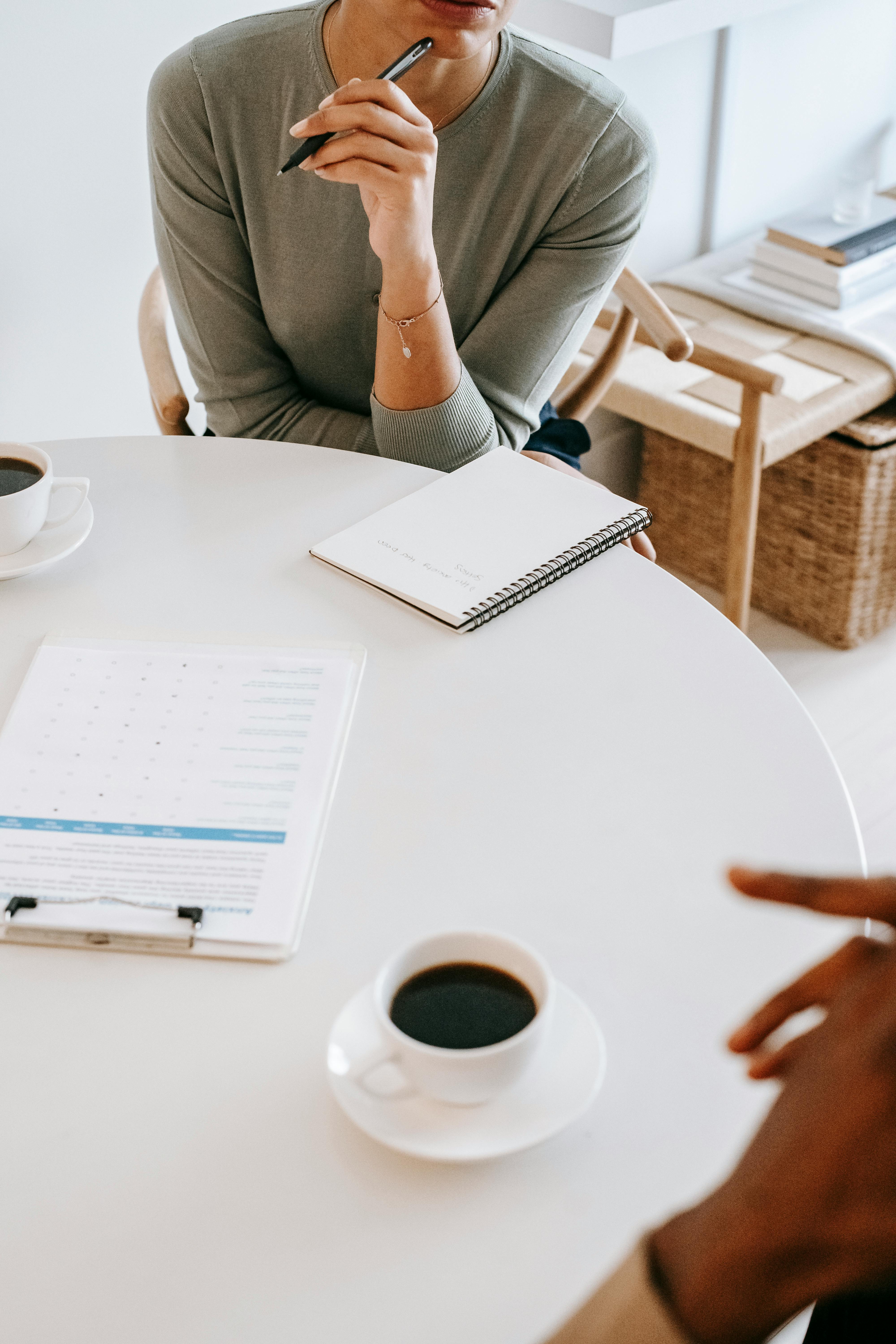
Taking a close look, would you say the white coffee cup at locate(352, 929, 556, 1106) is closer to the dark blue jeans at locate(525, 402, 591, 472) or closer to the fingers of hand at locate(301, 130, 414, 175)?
the fingers of hand at locate(301, 130, 414, 175)

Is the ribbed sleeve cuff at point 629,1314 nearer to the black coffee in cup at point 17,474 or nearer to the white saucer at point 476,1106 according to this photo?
the white saucer at point 476,1106

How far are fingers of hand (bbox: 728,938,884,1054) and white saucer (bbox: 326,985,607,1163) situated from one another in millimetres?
123

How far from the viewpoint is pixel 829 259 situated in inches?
76.3

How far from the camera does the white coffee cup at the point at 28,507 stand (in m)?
0.88

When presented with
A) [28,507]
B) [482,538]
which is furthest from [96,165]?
[482,538]

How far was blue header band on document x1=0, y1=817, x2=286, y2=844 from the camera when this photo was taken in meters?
0.67

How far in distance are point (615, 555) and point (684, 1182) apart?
0.51 meters

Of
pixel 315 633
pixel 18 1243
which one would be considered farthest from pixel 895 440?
pixel 18 1243

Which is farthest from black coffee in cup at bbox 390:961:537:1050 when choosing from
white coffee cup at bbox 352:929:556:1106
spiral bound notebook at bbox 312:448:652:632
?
spiral bound notebook at bbox 312:448:652:632

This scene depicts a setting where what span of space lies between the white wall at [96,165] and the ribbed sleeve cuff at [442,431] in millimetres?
635

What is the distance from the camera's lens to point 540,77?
3.86 ft

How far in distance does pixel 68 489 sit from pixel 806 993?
2.57ft

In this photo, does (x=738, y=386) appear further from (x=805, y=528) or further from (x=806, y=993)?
(x=806, y=993)

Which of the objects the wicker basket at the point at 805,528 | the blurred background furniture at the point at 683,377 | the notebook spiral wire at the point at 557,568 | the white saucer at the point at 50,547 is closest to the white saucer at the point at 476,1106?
the notebook spiral wire at the point at 557,568
